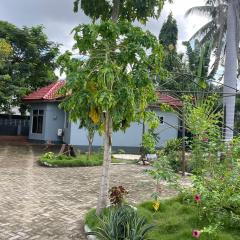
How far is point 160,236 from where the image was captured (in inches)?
256

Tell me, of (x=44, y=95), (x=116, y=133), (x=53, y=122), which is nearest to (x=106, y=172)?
(x=116, y=133)

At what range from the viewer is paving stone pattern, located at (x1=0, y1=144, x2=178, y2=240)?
23.9 ft

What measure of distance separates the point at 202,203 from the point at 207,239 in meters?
0.81

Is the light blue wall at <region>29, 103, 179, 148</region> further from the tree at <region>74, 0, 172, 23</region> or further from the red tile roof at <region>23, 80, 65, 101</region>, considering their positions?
→ the tree at <region>74, 0, 172, 23</region>

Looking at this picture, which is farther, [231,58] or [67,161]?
[231,58]

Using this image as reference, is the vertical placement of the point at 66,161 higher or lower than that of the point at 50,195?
higher

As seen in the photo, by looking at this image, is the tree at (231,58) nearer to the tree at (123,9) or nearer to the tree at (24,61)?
the tree at (123,9)

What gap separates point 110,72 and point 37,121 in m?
20.3

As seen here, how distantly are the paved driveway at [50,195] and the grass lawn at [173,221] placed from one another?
29.7 inches

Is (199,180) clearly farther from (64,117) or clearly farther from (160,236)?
(64,117)

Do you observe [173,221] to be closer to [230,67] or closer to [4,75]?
[230,67]

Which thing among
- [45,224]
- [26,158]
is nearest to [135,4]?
[45,224]

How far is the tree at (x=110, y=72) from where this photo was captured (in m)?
7.02

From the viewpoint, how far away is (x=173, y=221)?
707 centimetres
